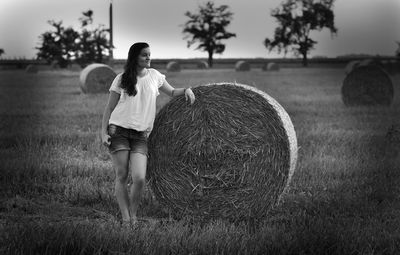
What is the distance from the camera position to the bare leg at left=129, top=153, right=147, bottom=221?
20.2 ft

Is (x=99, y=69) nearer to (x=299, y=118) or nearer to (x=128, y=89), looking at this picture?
(x=299, y=118)

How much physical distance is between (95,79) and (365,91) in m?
9.93

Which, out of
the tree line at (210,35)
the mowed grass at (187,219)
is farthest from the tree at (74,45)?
the mowed grass at (187,219)

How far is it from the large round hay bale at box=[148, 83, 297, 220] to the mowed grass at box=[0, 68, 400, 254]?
27 centimetres

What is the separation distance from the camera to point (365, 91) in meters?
19.7

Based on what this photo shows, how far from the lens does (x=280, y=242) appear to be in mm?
5207

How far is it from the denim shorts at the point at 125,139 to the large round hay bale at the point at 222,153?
29.4 inches

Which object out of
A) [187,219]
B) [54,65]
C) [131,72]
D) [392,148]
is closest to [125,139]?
[131,72]

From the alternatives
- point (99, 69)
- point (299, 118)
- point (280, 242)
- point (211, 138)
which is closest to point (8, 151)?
point (211, 138)

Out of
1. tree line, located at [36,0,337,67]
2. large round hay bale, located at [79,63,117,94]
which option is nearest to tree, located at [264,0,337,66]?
tree line, located at [36,0,337,67]

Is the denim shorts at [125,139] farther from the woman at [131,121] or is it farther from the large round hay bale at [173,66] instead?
the large round hay bale at [173,66]

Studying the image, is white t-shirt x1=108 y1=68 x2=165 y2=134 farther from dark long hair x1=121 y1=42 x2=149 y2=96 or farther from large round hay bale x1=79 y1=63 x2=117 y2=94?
large round hay bale x1=79 y1=63 x2=117 y2=94

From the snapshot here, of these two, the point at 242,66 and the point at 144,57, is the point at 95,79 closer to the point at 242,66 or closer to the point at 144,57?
the point at 144,57

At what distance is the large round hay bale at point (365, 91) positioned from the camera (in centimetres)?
1964
